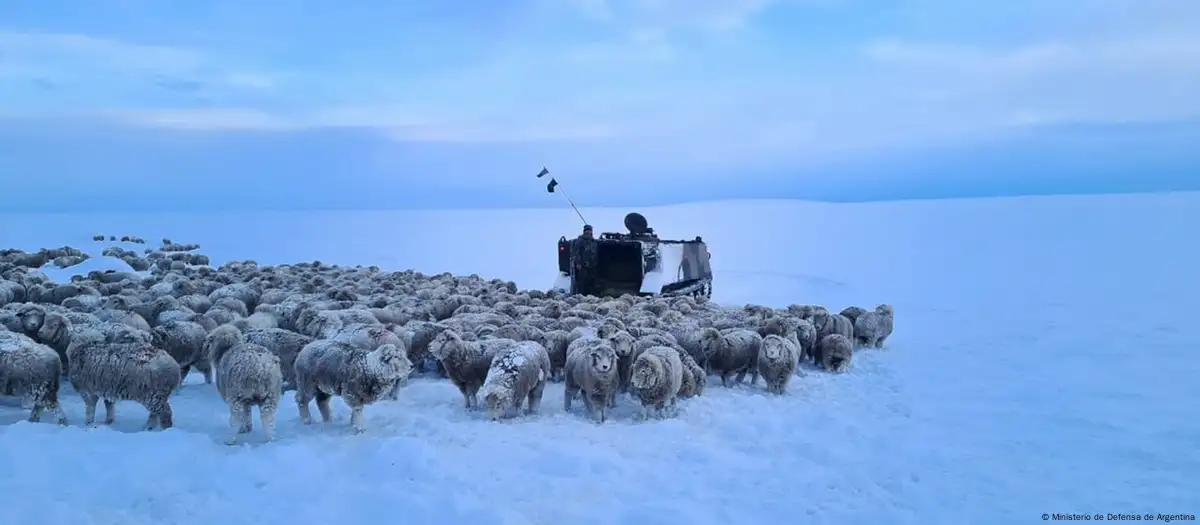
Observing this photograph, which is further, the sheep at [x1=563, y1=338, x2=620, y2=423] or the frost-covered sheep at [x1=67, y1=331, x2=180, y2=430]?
the sheep at [x1=563, y1=338, x2=620, y2=423]

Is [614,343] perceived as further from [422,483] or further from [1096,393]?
[1096,393]

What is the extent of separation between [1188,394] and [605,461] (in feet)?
30.5

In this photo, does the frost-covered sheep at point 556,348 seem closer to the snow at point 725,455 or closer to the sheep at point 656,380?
the snow at point 725,455

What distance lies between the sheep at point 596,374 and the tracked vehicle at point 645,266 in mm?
10970

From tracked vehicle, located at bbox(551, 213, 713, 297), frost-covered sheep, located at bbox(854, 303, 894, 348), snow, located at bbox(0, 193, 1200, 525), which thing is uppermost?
tracked vehicle, located at bbox(551, 213, 713, 297)

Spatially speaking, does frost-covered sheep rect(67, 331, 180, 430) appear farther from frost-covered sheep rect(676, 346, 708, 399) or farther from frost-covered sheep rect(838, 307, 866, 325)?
frost-covered sheep rect(838, 307, 866, 325)

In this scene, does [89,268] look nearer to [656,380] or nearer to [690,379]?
[690,379]

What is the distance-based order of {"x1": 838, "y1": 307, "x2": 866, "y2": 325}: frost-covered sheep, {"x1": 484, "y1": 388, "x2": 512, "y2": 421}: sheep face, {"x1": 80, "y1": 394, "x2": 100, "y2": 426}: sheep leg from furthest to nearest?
1. {"x1": 838, "y1": 307, "x2": 866, "y2": 325}: frost-covered sheep
2. {"x1": 484, "y1": 388, "x2": 512, "y2": 421}: sheep face
3. {"x1": 80, "y1": 394, "x2": 100, "y2": 426}: sheep leg

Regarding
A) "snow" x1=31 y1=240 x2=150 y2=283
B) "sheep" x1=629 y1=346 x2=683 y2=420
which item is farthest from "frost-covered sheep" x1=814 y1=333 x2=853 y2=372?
"snow" x1=31 y1=240 x2=150 y2=283

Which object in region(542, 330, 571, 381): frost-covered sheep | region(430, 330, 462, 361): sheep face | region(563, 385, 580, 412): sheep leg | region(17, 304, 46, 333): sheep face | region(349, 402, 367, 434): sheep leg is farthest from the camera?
region(542, 330, 571, 381): frost-covered sheep

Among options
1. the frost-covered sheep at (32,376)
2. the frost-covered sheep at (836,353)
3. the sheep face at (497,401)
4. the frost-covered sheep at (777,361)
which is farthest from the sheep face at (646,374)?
the frost-covered sheep at (32,376)

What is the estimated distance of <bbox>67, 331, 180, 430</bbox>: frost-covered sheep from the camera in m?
7.70

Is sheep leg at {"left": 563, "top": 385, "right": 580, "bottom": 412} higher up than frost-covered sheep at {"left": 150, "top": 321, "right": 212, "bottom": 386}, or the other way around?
frost-covered sheep at {"left": 150, "top": 321, "right": 212, "bottom": 386}

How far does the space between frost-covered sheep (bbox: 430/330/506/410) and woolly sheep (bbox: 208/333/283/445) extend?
205 centimetres
